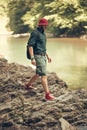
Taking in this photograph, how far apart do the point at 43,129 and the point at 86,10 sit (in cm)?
4325

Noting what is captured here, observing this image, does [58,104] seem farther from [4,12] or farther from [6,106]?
[4,12]

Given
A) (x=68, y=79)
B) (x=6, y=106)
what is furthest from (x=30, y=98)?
(x=68, y=79)

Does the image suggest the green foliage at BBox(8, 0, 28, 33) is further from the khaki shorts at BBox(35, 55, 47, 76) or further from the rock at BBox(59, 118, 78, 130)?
the rock at BBox(59, 118, 78, 130)

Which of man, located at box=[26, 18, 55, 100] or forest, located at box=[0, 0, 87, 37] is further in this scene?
forest, located at box=[0, 0, 87, 37]

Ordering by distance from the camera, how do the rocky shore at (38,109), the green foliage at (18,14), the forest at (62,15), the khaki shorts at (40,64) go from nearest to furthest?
the rocky shore at (38,109) < the khaki shorts at (40,64) < the forest at (62,15) < the green foliage at (18,14)

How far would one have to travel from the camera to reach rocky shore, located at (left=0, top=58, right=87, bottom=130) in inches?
413

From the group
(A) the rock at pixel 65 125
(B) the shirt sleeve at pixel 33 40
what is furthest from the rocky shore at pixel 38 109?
(B) the shirt sleeve at pixel 33 40

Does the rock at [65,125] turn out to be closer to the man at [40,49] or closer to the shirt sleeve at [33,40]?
the man at [40,49]

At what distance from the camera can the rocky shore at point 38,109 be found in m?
10.5

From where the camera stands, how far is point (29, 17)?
69250 mm

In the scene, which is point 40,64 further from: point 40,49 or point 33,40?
point 33,40

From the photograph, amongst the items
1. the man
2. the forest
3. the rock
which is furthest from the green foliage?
the rock

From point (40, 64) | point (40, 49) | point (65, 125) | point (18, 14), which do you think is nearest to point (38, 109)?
point (65, 125)

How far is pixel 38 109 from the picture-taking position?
1123cm
